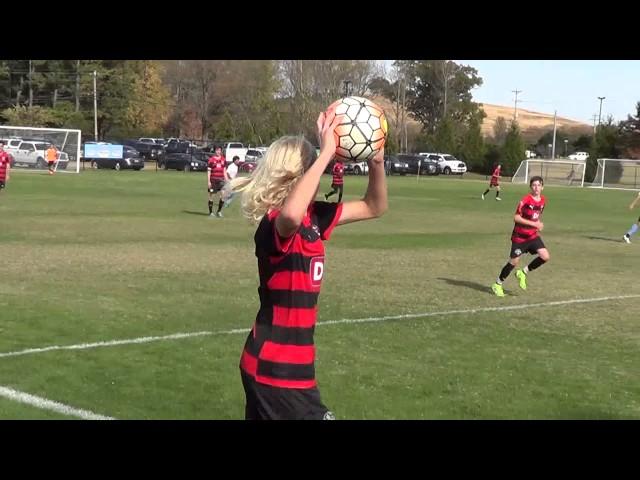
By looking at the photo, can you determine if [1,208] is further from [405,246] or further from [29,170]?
[29,170]

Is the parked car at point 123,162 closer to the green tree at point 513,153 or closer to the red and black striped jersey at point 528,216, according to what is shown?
the green tree at point 513,153

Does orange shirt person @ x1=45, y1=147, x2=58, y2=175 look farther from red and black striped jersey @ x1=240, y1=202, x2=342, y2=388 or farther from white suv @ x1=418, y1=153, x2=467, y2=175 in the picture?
red and black striped jersey @ x1=240, y1=202, x2=342, y2=388

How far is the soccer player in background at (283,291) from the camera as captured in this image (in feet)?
12.4

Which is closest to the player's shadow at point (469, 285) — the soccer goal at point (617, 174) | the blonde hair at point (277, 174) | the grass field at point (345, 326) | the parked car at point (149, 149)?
the grass field at point (345, 326)

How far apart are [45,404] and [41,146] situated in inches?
1996

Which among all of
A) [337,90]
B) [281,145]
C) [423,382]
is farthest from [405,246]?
[337,90]

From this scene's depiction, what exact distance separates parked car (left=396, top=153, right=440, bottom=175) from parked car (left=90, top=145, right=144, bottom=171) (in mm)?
25648

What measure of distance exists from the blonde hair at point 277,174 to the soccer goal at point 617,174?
2564 inches

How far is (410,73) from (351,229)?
279 feet

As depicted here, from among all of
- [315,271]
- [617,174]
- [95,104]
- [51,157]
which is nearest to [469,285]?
[315,271]

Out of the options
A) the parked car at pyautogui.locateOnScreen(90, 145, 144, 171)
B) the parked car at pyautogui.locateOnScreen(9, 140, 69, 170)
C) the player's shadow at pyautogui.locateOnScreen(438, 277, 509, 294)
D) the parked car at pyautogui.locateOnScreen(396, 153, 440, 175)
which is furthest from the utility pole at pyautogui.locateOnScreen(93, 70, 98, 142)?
the player's shadow at pyautogui.locateOnScreen(438, 277, 509, 294)
